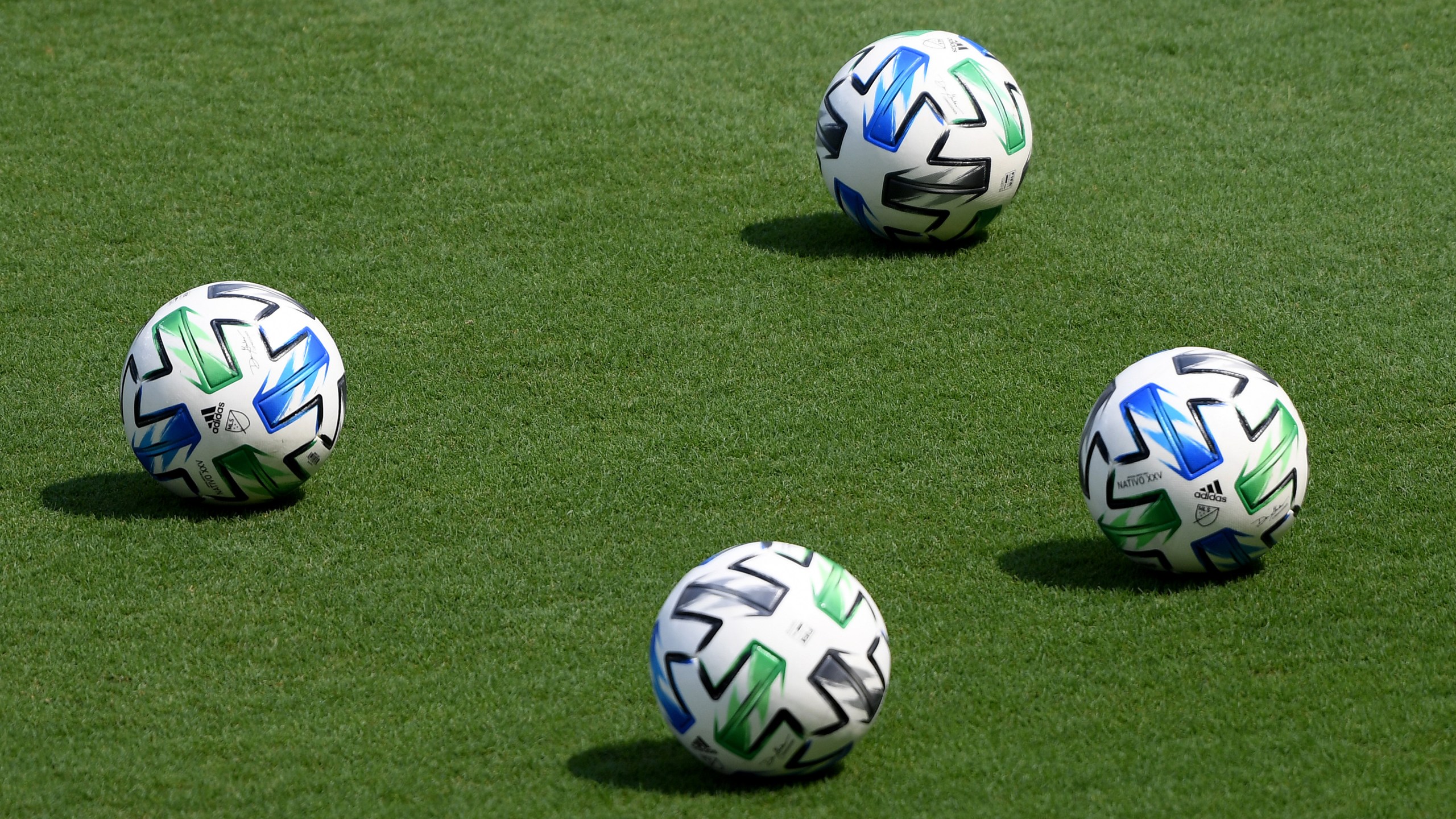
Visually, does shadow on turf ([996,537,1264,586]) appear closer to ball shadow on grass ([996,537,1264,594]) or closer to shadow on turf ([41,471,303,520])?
ball shadow on grass ([996,537,1264,594])

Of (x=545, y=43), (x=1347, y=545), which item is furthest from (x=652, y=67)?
(x=1347, y=545)

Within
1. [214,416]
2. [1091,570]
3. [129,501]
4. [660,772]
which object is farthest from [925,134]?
[660,772]

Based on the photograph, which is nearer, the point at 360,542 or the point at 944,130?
the point at 360,542

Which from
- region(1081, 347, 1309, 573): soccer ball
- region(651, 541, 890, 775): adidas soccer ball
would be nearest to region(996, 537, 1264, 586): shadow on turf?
region(1081, 347, 1309, 573): soccer ball

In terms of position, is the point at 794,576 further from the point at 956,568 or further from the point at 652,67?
the point at 652,67

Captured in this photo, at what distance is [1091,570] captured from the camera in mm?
8469

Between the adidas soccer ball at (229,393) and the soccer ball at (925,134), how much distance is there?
15.5 ft

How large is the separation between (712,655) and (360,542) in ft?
11.6

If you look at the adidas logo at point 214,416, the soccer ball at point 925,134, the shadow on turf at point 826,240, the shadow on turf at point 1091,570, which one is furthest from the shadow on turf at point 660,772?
the shadow on turf at point 826,240

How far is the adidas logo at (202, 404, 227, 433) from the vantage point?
8836 mm

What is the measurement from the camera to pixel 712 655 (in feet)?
20.7

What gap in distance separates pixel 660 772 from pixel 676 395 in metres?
4.39

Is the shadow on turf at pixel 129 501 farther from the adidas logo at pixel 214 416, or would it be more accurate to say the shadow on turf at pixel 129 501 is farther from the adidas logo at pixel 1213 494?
the adidas logo at pixel 1213 494

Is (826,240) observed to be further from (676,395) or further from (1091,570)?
(1091,570)
